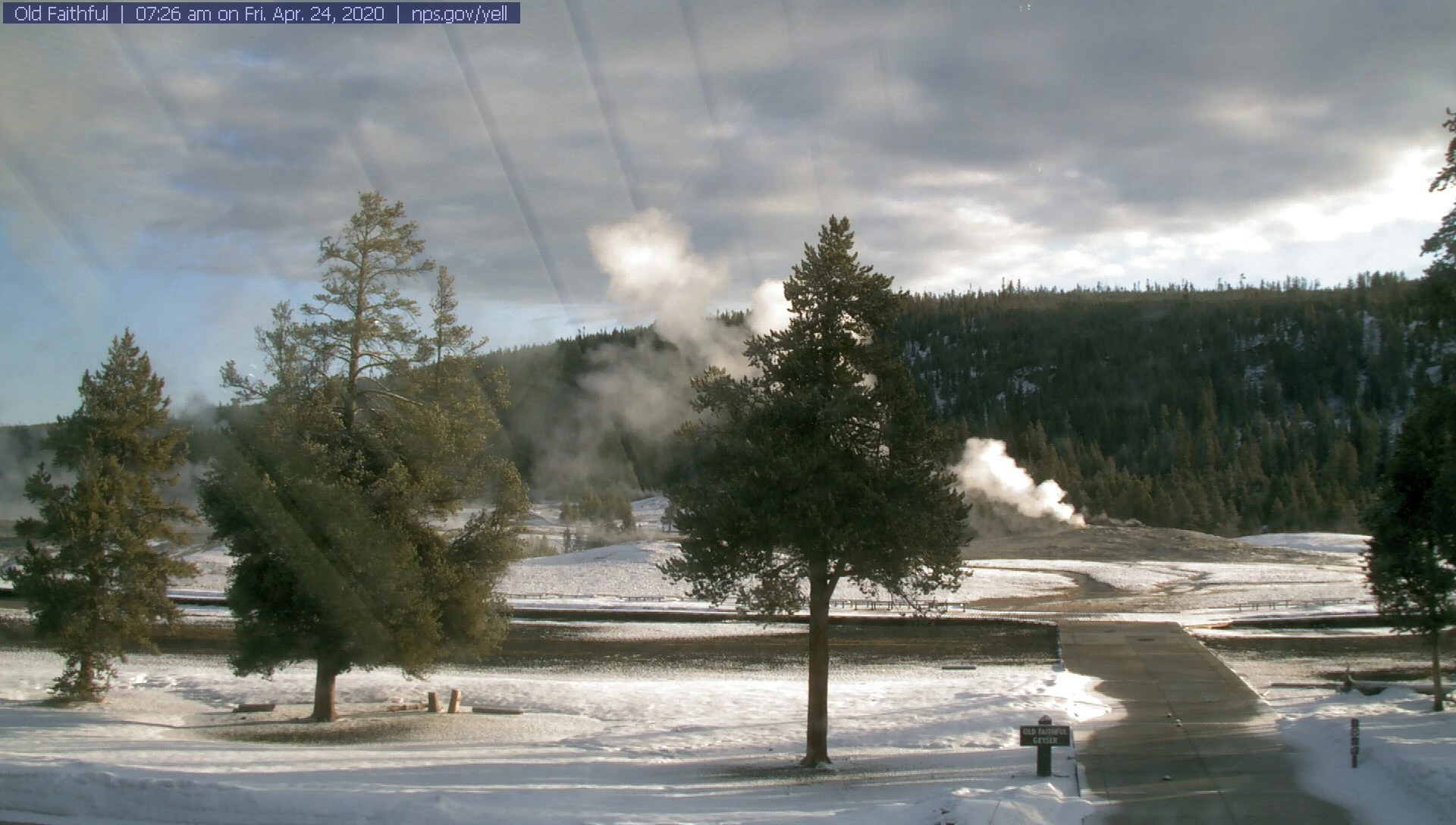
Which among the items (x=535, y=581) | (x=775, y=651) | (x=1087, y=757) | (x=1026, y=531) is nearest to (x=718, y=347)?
(x=1026, y=531)

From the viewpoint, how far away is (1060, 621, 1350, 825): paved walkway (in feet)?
40.8

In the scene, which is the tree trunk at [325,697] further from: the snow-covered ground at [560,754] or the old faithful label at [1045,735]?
the old faithful label at [1045,735]

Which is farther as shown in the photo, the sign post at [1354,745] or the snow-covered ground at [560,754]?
the sign post at [1354,745]

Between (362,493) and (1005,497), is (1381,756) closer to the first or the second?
(362,493)

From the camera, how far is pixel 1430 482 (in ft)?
66.6

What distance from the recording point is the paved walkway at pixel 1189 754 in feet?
40.8

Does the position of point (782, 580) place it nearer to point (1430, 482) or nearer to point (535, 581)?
point (1430, 482)

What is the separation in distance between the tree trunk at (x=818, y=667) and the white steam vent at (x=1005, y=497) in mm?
98286

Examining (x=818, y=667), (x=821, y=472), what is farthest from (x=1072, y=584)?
(x=821, y=472)

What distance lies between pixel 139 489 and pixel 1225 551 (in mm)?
90765

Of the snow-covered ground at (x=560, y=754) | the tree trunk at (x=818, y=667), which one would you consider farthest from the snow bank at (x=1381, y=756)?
the tree trunk at (x=818, y=667)

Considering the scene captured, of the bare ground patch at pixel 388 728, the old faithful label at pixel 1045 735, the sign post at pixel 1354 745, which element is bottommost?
the bare ground patch at pixel 388 728

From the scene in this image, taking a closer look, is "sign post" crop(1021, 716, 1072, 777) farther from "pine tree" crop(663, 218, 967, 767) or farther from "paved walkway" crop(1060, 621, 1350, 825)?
"pine tree" crop(663, 218, 967, 767)

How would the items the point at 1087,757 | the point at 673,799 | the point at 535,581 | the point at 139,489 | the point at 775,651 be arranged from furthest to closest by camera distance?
the point at 535,581 → the point at 775,651 → the point at 139,489 → the point at 1087,757 → the point at 673,799
